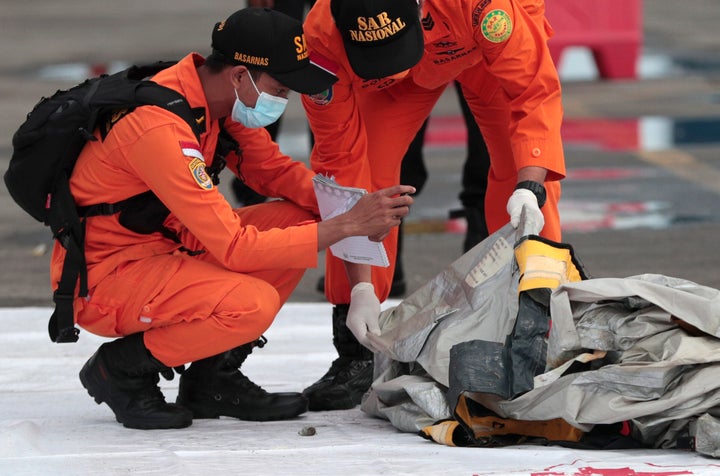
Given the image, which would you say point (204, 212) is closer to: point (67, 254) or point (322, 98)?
point (67, 254)

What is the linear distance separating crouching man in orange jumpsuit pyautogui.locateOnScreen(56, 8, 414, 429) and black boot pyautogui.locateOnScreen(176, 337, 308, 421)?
34 mm

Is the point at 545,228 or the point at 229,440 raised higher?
the point at 545,228

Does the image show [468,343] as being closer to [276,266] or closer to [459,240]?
[276,266]

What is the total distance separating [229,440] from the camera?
353 centimetres

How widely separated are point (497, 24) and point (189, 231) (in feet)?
3.46

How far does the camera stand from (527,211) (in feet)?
11.9

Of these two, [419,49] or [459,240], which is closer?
[419,49]

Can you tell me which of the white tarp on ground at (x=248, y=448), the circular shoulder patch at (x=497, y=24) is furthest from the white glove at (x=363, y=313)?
the circular shoulder patch at (x=497, y=24)

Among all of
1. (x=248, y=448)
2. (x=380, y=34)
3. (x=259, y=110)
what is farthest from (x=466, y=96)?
(x=248, y=448)

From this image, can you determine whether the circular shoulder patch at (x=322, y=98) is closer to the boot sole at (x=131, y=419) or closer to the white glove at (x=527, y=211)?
the white glove at (x=527, y=211)

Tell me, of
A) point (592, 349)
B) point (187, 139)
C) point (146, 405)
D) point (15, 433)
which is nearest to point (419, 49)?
point (187, 139)

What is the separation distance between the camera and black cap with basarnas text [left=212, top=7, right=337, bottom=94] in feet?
11.7

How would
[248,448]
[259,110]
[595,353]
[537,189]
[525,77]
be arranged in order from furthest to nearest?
[525,77]
[537,189]
[259,110]
[248,448]
[595,353]

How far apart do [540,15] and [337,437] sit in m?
1.43
